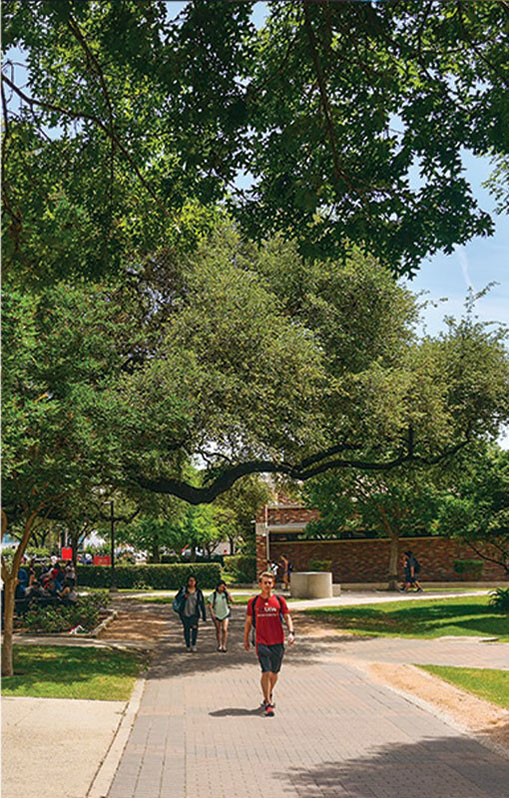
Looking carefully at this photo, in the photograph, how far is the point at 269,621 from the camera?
42.6 ft

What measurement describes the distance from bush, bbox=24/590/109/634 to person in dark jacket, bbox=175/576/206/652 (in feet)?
14.0

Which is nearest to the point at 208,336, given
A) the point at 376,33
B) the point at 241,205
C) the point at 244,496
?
the point at 241,205

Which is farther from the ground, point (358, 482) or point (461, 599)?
point (358, 482)

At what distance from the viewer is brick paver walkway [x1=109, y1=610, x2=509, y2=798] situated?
8633mm

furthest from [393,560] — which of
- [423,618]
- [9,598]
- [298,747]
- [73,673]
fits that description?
[298,747]

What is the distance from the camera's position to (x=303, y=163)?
8.01 m

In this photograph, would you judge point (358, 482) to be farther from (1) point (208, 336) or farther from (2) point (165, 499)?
(1) point (208, 336)

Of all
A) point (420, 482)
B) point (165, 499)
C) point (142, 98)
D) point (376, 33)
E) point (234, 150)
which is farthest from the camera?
point (165, 499)

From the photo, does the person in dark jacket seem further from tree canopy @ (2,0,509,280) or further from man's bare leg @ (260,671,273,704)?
tree canopy @ (2,0,509,280)

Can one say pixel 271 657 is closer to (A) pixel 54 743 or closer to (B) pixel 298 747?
(B) pixel 298 747

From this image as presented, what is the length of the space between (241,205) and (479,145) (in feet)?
7.60

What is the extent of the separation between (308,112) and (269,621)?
7417mm

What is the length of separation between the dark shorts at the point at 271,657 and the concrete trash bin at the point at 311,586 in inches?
1019

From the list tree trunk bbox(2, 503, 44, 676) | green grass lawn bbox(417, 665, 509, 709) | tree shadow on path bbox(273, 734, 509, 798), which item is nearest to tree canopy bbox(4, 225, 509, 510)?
tree trunk bbox(2, 503, 44, 676)
